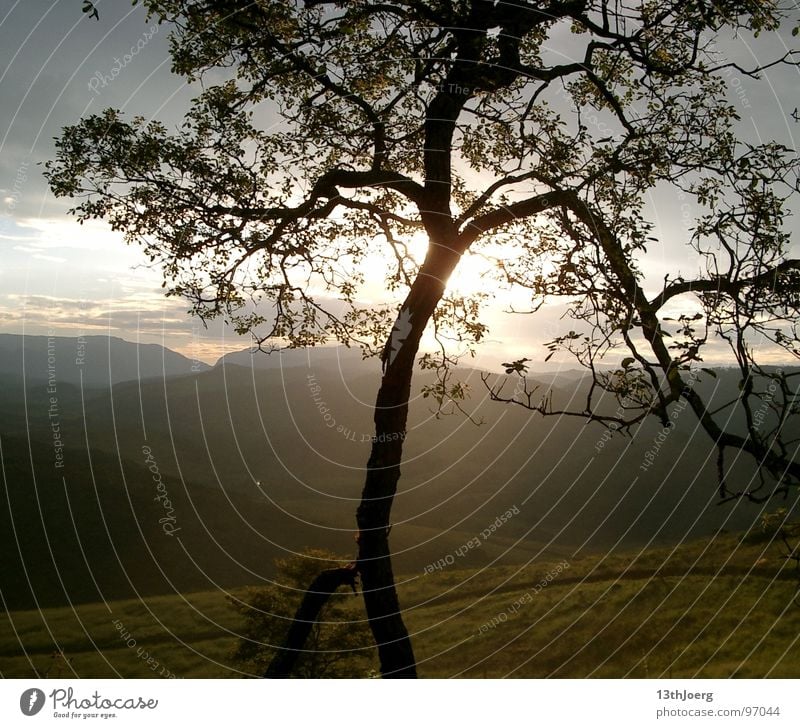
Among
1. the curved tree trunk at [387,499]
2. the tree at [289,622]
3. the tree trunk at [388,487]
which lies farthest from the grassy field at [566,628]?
the tree trunk at [388,487]

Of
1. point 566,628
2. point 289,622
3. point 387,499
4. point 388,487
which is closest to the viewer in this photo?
point 388,487

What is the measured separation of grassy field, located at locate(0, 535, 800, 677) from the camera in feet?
114

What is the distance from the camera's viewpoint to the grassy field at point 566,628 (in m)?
34.7

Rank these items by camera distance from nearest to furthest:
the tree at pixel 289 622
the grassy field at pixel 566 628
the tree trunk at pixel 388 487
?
1. the tree trunk at pixel 388 487
2. the tree at pixel 289 622
3. the grassy field at pixel 566 628

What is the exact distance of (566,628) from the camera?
43562mm

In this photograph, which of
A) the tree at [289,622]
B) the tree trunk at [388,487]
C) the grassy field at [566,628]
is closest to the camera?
the tree trunk at [388,487]

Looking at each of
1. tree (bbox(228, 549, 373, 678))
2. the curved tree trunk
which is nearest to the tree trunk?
the curved tree trunk

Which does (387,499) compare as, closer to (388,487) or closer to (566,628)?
(388,487)

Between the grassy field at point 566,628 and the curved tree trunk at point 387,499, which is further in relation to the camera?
the grassy field at point 566,628

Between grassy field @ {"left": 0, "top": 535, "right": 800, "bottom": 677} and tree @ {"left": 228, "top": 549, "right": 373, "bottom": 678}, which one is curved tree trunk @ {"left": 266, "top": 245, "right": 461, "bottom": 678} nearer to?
grassy field @ {"left": 0, "top": 535, "right": 800, "bottom": 677}

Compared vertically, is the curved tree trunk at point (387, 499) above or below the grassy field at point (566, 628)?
above

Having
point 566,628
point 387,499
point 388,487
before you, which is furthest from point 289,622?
point 566,628

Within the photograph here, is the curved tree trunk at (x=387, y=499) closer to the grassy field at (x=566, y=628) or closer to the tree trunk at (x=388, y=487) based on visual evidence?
the tree trunk at (x=388, y=487)
